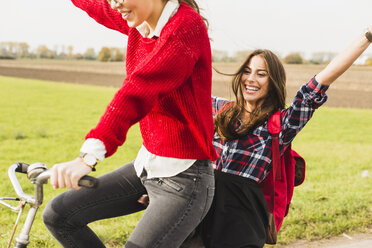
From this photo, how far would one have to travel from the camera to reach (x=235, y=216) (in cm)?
228

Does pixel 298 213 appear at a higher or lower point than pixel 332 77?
lower

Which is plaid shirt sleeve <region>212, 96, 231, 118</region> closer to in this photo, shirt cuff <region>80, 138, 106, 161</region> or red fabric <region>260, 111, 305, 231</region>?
red fabric <region>260, 111, 305, 231</region>

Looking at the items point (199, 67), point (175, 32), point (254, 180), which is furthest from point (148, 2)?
point (254, 180)

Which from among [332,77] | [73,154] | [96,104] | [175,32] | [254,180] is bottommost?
[96,104]

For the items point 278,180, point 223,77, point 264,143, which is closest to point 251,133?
point 264,143

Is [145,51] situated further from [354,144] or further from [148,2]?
[354,144]

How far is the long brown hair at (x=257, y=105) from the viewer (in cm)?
267

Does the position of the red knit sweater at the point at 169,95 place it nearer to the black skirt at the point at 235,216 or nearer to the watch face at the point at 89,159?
the watch face at the point at 89,159

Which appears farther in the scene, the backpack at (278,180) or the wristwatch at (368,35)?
the backpack at (278,180)

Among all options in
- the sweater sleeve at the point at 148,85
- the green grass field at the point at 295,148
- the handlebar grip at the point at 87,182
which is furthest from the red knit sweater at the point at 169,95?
the green grass field at the point at 295,148

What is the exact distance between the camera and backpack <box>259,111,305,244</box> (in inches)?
99.3

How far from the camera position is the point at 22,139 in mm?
10516

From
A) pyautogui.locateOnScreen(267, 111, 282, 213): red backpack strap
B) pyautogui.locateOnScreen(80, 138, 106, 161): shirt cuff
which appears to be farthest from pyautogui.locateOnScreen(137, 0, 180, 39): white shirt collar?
pyautogui.locateOnScreen(267, 111, 282, 213): red backpack strap

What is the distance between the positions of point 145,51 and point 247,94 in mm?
1287
